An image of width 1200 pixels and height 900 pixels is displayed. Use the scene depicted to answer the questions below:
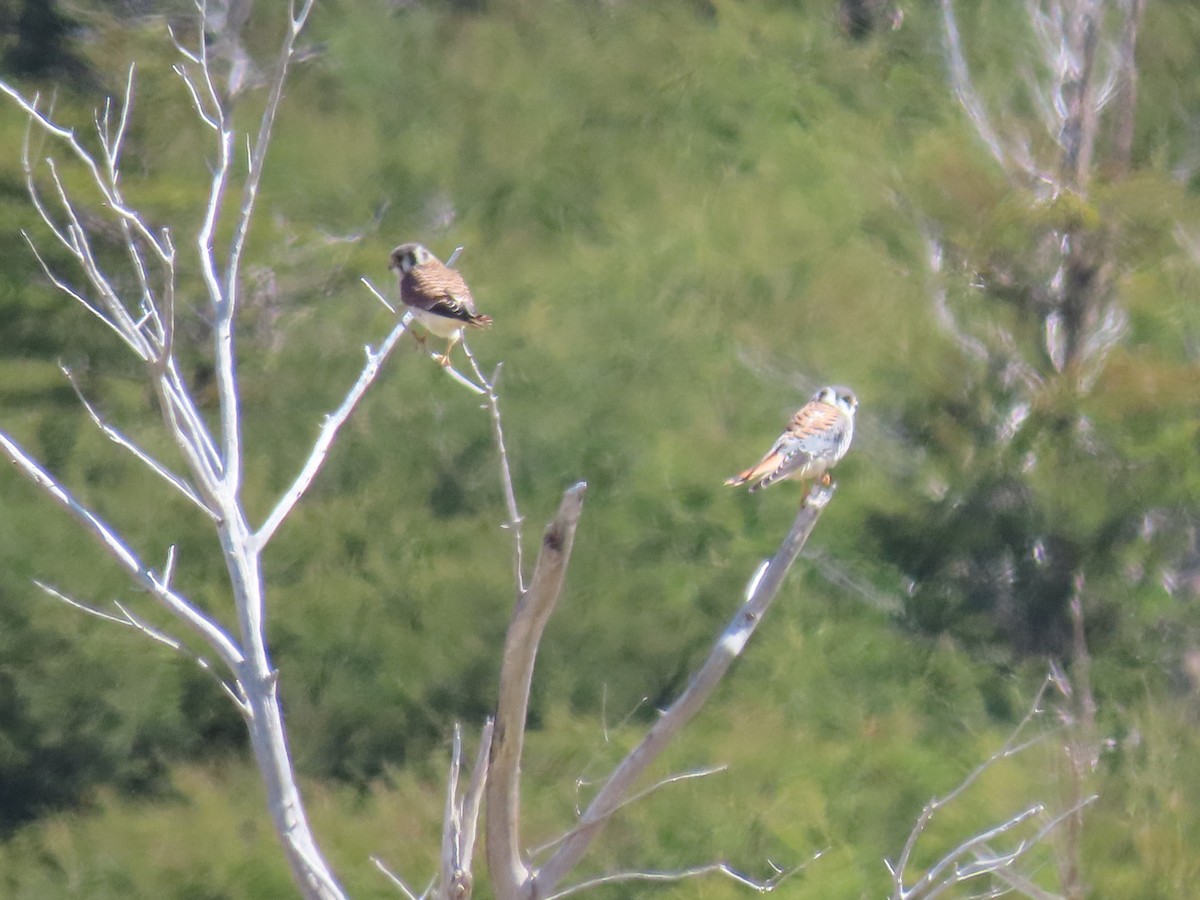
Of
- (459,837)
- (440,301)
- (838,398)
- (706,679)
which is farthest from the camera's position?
(440,301)

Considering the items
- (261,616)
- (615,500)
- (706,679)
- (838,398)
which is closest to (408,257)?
(838,398)

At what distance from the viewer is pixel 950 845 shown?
5609 mm

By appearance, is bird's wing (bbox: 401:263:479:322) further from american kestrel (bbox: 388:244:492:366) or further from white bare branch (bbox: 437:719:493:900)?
white bare branch (bbox: 437:719:493:900)

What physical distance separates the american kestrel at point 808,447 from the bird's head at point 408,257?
169 centimetres

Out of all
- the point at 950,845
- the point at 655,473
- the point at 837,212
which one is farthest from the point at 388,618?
the point at 837,212

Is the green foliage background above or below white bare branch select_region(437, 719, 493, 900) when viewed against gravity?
below

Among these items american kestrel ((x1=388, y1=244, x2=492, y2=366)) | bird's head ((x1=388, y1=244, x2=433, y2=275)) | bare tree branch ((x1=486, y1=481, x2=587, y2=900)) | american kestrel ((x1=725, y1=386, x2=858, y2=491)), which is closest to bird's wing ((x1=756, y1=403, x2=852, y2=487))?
american kestrel ((x1=725, y1=386, x2=858, y2=491))

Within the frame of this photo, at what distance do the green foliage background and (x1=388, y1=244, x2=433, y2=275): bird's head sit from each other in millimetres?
1711

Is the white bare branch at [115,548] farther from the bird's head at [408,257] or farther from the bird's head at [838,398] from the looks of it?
the bird's head at [408,257]

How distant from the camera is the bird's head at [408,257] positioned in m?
5.25

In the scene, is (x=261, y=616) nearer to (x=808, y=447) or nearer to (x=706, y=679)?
(x=706, y=679)

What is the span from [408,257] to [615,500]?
7.31ft

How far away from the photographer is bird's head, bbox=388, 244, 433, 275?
17.2 ft

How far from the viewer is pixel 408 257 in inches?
209
